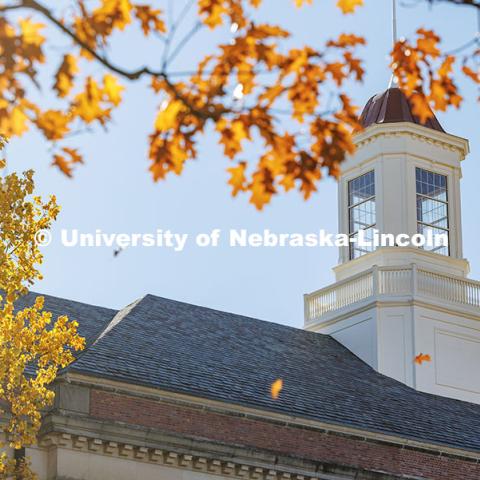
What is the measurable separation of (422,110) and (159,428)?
60.2 feet

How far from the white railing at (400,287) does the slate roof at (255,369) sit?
1.87m

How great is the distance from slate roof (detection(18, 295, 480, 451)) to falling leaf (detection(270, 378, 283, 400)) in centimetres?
11

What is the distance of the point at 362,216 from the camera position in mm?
40562

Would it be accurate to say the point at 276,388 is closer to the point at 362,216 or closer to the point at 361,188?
the point at 362,216

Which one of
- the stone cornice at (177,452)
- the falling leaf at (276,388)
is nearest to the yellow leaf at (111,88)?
the stone cornice at (177,452)

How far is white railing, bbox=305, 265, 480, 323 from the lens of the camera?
38438mm

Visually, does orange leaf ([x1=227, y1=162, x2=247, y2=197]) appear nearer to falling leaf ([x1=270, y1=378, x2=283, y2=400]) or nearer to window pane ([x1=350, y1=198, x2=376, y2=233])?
falling leaf ([x1=270, y1=378, x2=283, y2=400])

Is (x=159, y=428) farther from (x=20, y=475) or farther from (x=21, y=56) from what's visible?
(x=21, y=56)

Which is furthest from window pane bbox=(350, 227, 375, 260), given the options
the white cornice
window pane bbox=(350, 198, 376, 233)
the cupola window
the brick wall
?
the brick wall

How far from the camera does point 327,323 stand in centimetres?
→ 3975

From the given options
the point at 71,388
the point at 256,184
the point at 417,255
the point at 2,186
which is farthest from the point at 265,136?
the point at 417,255

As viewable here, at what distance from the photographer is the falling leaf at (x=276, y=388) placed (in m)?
30.9

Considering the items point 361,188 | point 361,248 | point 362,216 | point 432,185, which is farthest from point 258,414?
point 432,185

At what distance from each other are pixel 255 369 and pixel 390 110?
11992 millimetres
